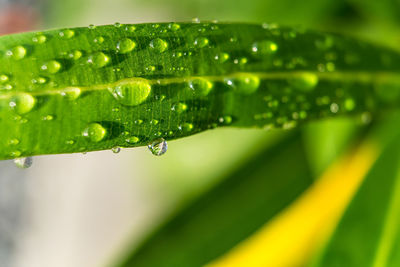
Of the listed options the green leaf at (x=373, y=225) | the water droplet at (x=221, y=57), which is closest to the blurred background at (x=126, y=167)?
the green leaf at (x=373, y=225)

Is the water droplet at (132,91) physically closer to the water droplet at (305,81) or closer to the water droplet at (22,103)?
the water droplet at (22,103)

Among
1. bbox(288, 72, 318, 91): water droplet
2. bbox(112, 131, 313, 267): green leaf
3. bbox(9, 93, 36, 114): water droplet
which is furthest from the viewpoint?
bbox(112, 131, 313, 267): green leaf

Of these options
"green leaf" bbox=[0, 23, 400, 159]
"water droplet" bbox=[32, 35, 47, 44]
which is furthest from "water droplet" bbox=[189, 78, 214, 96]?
"water droplet" bbox=[32, 35, 47, 44]

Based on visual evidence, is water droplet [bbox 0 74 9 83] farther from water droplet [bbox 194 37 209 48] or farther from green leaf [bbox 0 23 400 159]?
water droplet [bbox 194 37 209 48]

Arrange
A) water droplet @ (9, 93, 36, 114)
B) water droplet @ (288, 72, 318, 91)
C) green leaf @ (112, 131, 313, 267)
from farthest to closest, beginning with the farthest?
1. green leaf @ (112, 131, 313, 267)
2. water droplet @ (288, 72, 318, 91)
3. water droplet @ (9, 93, 36, 114)

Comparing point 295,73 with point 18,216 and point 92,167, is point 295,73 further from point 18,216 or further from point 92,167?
point 18,216

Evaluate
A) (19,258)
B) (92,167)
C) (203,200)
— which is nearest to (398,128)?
(203,200)
